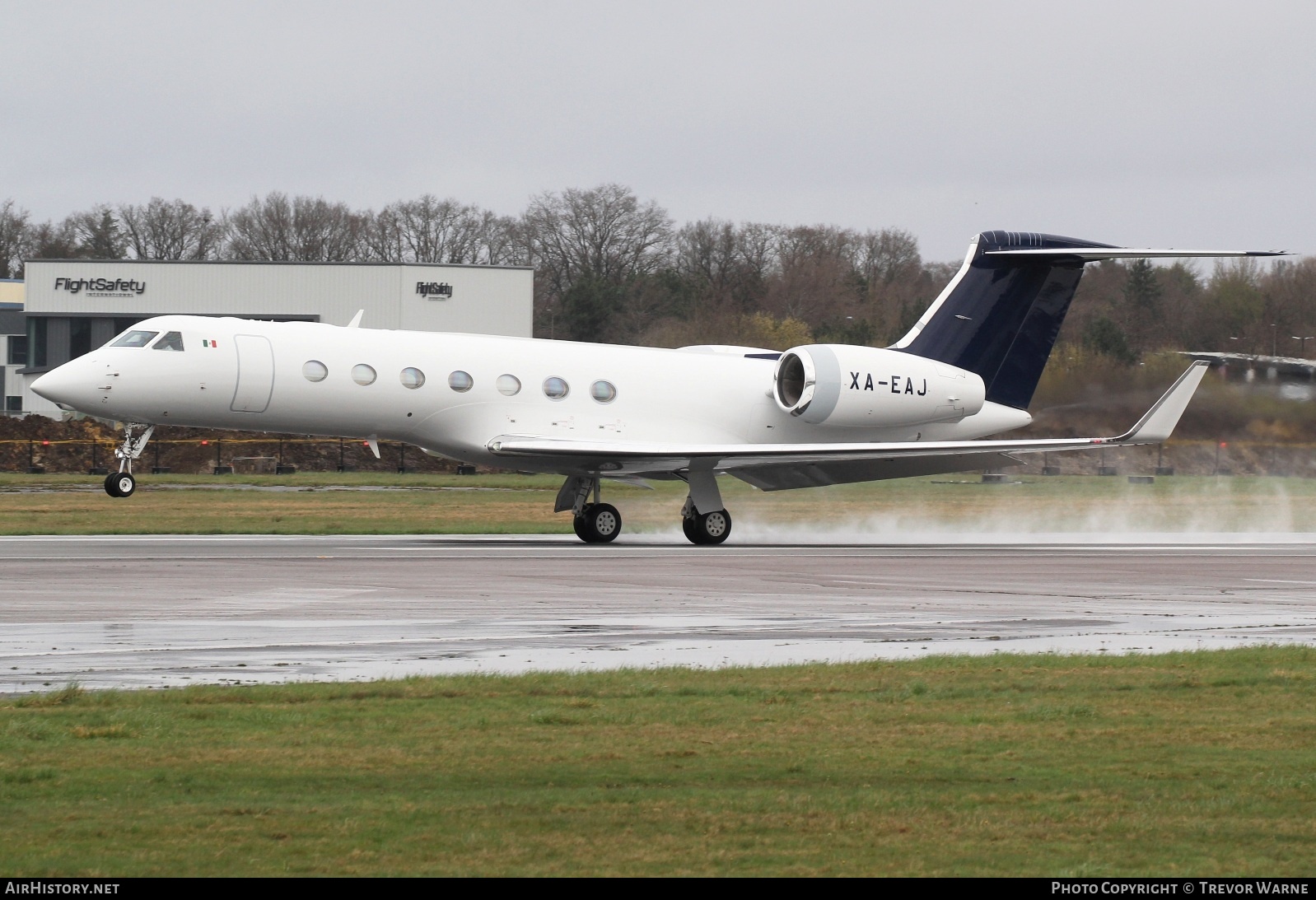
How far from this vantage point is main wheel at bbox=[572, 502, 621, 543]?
2633 centimetres

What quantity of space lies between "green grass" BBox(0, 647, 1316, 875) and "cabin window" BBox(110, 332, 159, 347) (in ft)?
50.4

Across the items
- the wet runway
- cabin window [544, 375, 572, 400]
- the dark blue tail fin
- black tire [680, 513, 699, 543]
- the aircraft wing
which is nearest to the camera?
the wet runway

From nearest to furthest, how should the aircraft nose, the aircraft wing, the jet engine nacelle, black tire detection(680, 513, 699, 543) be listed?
the aircraft nose
the aircraft wing
black tire detection(680, 513, 699, 543)
the jet engine nacelle

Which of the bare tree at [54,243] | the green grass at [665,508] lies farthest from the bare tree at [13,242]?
the green grass at [665,508]

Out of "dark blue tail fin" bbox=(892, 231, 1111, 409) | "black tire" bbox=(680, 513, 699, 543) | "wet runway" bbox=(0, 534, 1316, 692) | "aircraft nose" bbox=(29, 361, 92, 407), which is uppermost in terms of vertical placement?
"dark blue tail fin" bbox=(892, 231, 1111, 409)

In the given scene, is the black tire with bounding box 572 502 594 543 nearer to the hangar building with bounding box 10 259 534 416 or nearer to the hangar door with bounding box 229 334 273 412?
the hangar door with bounding box 229 334 273 412

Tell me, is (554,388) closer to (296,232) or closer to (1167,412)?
(1167,412)

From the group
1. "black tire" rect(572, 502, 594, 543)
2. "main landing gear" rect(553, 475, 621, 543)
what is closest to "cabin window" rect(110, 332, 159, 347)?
"main landing gear" rect(553, 475, 621, 543)

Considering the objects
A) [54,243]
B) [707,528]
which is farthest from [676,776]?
[54,243]

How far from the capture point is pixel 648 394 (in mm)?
27031

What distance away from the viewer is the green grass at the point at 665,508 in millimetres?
30844

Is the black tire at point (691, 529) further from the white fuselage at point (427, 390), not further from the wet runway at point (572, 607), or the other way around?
the wet runway at point (572, 607)
